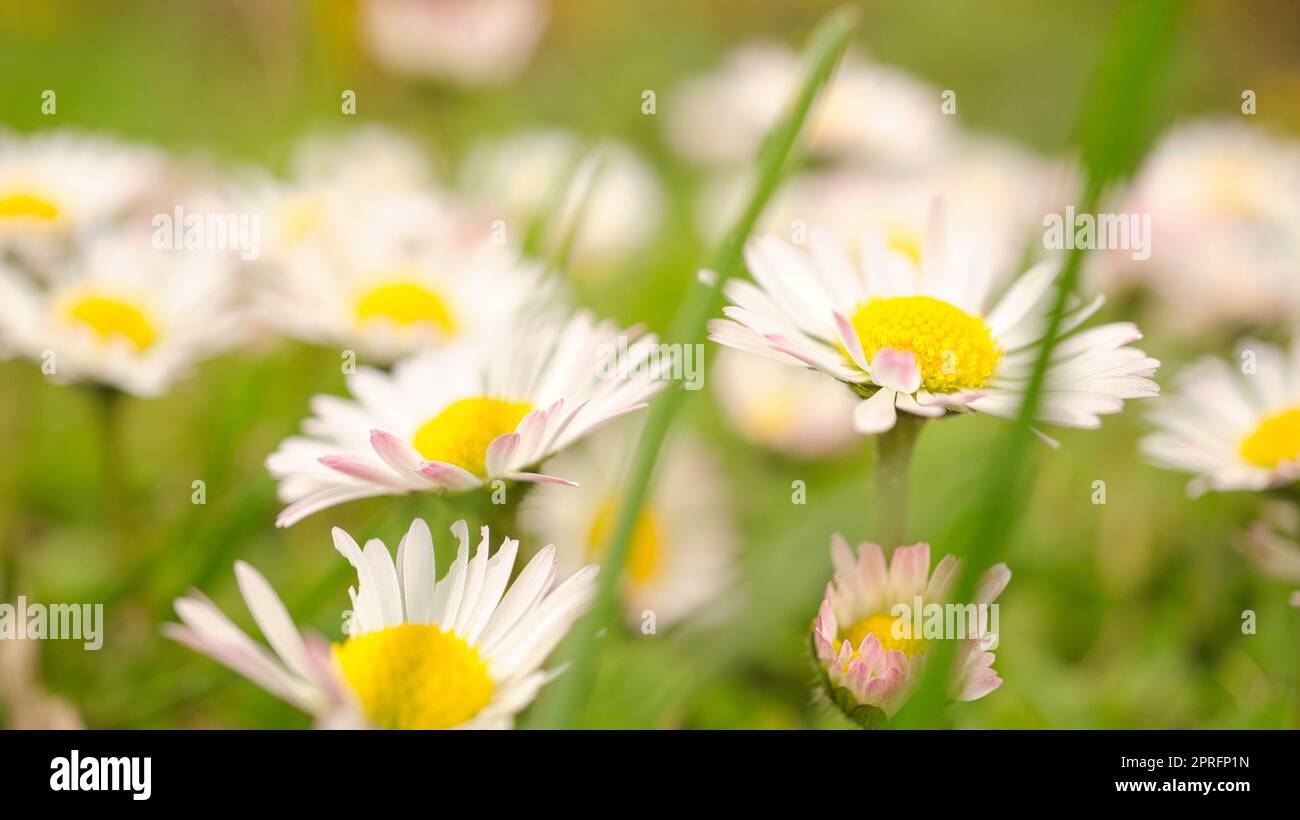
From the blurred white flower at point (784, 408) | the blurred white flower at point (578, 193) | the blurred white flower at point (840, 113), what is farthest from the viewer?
the blurred white flower at point (578, 193)

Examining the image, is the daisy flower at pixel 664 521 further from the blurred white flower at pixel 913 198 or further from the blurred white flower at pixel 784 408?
the blurred white flower at pixel 913 198

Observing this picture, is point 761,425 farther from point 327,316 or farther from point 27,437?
point 27,437

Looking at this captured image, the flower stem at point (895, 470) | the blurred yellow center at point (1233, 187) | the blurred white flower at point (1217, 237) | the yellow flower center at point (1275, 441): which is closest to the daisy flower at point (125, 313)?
the flower stem at point (895, 470)

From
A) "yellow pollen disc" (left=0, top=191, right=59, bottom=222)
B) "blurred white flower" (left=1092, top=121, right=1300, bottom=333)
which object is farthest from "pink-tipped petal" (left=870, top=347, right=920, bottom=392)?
"yellow pollen disc" (left=0, top=191, right=59, bottom=222)

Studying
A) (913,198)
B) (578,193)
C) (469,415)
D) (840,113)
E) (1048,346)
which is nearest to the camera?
(1048,346)

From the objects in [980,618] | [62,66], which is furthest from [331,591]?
[62,66]

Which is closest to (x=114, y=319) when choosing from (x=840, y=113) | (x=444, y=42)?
(x=444, y=42)

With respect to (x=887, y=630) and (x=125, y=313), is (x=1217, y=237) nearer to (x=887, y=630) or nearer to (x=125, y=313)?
(x=887, y=630)
